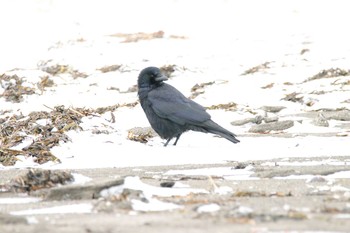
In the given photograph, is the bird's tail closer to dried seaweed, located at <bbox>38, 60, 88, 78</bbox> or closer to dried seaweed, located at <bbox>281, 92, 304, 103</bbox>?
dried seaweed, located at <bbox>281, 92, 304, 103</bbox>

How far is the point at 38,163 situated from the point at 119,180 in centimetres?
181

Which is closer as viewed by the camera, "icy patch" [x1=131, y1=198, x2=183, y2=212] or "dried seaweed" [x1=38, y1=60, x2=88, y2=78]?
"icy patch" [x1=131, y1=198, x2=183, y2=212]

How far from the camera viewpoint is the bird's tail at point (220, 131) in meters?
6.75

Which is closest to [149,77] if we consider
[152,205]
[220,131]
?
[220,131]

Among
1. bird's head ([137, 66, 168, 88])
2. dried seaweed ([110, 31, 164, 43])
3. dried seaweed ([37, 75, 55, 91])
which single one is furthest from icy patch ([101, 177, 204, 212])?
dried seaweed ([110, 31, 164, 43])

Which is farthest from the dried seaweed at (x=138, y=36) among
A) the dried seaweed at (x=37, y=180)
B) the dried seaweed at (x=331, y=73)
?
the dried seaweed at (x=37, y=180)

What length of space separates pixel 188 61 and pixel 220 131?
650 cm

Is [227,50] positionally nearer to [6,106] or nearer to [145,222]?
[6,106]

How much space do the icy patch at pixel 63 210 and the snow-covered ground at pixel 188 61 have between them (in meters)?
1.89

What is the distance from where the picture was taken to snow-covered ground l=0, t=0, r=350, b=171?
630 centimetres

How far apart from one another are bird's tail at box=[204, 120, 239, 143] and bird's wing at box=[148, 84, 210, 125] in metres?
0.07

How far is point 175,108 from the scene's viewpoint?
286 inches

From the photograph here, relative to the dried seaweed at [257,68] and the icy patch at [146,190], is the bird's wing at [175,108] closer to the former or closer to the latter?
the icy patch at [146,190]

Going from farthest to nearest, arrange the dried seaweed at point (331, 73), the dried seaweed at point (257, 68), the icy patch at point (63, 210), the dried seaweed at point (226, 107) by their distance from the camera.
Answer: the dried seaweed at point (257, 68), the dried seaweed at point (331, 73), the dried seaweed at point (226, 107), the icy patch at point (63, 210)
